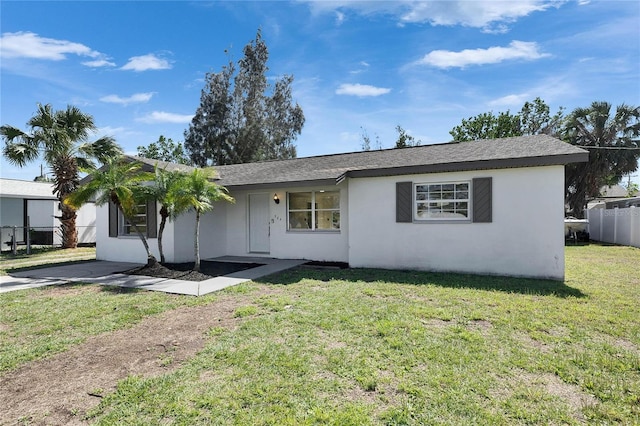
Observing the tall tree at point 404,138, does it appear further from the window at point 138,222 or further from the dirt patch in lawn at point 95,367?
the dirt patch in lawn at point 95,367

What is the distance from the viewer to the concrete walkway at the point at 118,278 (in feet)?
23.9

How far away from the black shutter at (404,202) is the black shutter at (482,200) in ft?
5.21

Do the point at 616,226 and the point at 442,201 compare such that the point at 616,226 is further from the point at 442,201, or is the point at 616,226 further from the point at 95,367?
the point at 95,367

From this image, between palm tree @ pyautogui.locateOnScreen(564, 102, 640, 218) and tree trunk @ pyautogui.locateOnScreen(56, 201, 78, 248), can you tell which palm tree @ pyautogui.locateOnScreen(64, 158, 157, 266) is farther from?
palm tree @ pyautogui.locateOnScreen(564, 102, 640, 218)

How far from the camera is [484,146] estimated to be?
9656mm

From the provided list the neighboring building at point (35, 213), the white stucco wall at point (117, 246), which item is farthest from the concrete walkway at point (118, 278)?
the neighboring building at point (35, 213)

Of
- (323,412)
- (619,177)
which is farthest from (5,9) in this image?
(619,177)

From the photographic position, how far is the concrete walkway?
287 inches

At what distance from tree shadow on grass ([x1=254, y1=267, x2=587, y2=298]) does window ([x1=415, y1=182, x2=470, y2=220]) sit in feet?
5.09

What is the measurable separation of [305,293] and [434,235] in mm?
4115

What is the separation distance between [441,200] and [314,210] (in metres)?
4.15

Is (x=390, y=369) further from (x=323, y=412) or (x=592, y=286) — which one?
(x=592, y=286)

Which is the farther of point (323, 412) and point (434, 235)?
point (434, 235)

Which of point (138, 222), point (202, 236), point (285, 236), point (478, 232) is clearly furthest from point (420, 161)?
point (138, 222)
